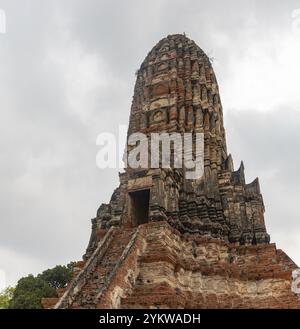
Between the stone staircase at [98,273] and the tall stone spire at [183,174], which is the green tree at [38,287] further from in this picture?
the stone staircase at [98,273]

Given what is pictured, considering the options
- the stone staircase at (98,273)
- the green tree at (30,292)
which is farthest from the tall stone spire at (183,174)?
the green tree at (30,292)

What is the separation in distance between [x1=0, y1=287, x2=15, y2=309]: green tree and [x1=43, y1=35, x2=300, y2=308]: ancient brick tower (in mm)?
16580

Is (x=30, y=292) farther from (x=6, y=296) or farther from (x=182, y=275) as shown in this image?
(x=182, y=275)

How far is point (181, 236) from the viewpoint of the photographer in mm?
17562

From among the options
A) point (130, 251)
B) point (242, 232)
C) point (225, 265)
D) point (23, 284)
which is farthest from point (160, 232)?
point (23, 284)

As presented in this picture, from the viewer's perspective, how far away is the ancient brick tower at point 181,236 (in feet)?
47.4

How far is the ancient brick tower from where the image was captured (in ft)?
47.4

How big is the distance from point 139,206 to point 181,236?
11.8 ft

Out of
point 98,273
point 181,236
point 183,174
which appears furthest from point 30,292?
point 98,273

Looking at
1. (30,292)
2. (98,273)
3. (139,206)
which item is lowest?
(98,273)

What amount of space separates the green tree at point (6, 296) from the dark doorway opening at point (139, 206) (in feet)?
58.7
